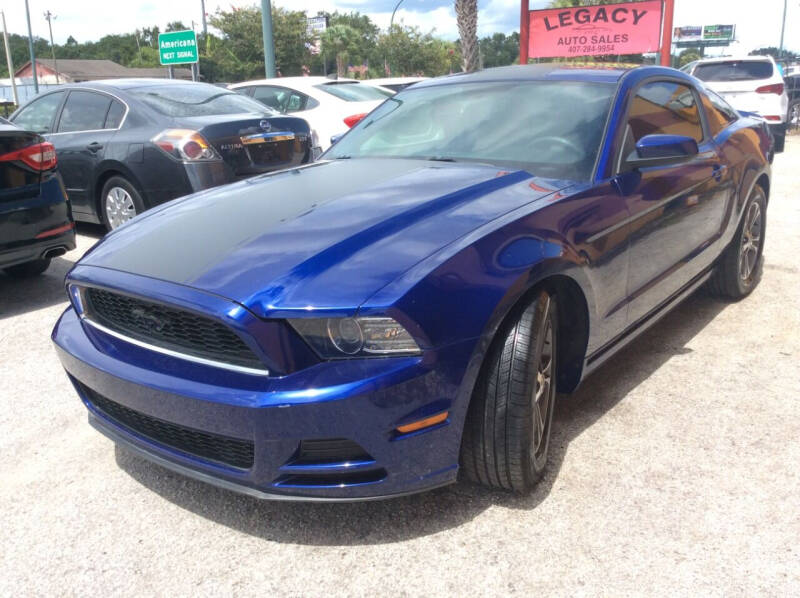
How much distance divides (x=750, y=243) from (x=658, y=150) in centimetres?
199

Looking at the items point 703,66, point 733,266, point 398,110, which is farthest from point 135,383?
point 703,66

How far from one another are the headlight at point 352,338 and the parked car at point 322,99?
6.37 meters

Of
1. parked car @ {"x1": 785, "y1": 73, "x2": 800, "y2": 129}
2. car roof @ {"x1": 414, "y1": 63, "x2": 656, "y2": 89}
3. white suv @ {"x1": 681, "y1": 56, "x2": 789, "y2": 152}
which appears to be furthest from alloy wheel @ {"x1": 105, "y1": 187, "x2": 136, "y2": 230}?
parked car @ {"x1": 785, "y1": 73, "x2": 800, "y2": 129}

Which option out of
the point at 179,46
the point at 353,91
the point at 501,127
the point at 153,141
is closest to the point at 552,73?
the point at 501,127

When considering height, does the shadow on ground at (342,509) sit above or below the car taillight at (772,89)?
below

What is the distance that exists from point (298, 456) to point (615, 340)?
5.10ft

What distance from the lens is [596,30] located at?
51.7 feet

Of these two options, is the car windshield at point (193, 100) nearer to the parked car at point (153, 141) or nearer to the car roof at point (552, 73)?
the parked car at point (153, 141)

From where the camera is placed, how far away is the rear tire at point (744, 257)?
439 centimetres

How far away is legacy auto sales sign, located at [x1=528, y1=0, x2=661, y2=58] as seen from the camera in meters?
15.3

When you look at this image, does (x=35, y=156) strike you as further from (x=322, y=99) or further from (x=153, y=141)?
(x=322, y=99)

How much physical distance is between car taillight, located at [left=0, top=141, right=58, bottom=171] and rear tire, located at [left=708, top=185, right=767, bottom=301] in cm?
445

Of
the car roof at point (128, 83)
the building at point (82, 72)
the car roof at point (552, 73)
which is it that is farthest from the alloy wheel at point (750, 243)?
the building at point (82, 72)

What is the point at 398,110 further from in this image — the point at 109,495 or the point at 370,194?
the point at 109,495
